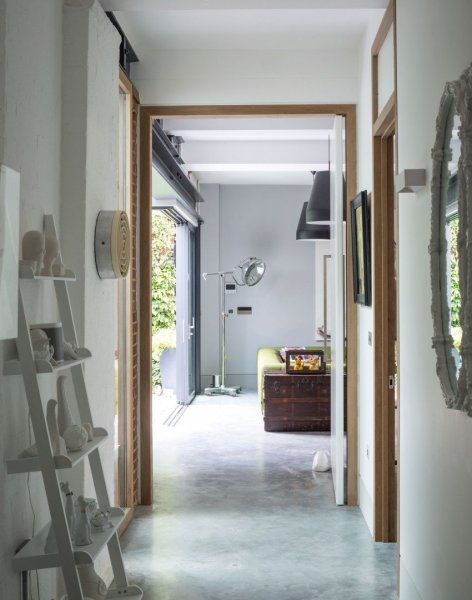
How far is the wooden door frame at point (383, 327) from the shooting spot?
163 inches

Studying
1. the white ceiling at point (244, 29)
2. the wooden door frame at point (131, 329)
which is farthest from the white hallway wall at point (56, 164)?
the wooden door frame at point (131, 329)

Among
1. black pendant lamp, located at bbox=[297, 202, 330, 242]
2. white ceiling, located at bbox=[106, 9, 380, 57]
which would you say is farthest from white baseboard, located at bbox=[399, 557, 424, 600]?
black pendant lamp, located at bbox=[297, 202, 330, 242]

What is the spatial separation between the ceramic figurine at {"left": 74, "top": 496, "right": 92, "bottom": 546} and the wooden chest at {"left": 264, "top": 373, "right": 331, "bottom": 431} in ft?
16.6

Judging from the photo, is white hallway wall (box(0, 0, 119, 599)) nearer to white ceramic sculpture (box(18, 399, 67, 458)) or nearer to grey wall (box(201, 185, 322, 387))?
white ceramic sculpture (box(18, 399, 67, 458))

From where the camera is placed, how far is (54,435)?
2461 millimetres

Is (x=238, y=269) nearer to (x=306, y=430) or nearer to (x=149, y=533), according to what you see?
(x=306, y=430)

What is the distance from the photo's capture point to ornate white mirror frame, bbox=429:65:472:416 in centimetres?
194

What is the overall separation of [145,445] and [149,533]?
29.6 inches

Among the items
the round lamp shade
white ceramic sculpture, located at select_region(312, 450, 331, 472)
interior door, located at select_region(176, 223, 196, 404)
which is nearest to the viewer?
white ceramic sculpture, located at select_region(312, 450, 331, 472)

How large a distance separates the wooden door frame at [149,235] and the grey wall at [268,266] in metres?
6.04

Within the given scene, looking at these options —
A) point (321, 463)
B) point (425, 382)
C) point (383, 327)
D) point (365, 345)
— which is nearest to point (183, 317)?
point (321, 463)

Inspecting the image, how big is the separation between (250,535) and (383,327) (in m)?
1.45

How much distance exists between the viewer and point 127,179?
4.64m

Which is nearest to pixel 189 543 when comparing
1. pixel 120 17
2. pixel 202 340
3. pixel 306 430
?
pixel 120 17
